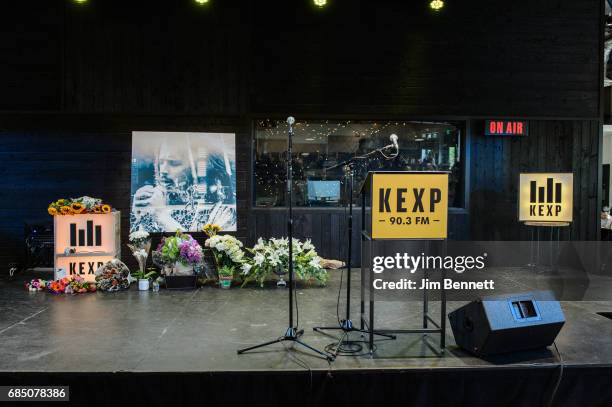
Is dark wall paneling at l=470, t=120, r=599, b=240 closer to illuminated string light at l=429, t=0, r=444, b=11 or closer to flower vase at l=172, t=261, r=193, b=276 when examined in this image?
illuminated string light at l=429, t=0, r=444, b=11

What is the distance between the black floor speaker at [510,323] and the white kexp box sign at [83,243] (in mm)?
4450

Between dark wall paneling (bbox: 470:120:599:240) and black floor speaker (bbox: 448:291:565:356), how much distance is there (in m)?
4.71

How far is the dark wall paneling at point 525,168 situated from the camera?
26.0 ft

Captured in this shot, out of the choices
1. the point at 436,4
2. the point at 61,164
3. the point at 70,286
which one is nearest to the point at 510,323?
the point at 70,286

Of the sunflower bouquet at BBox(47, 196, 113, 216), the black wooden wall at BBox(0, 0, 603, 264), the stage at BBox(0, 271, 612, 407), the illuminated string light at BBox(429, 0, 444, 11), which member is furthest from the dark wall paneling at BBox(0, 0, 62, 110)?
the illuminated string light at BBox(429, 0, 444, 11)

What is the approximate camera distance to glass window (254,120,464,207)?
25.6ft

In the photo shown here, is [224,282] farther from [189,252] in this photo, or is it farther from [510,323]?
[510,323]

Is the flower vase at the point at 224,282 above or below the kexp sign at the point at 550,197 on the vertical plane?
below

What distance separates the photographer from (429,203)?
11.1ft

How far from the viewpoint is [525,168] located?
7949 mm

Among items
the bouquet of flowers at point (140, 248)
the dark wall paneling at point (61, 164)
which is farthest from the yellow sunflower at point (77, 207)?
the dark wall paneling at point (61, 164)

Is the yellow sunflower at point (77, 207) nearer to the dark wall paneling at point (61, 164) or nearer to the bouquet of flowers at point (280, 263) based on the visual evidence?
the dark wall paneling at point (61, 164)

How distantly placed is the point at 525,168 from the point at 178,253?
18.7 ft

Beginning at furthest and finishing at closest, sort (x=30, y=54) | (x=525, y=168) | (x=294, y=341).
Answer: (x=525, y=168) < (x=30, y=54) < (x=294, y=341)
